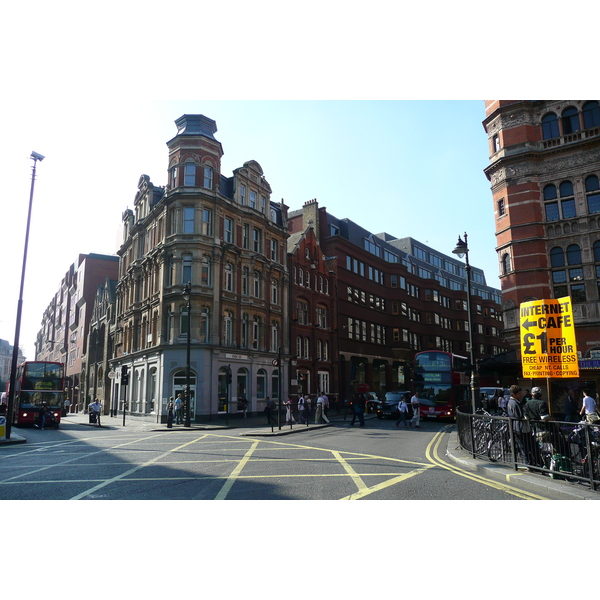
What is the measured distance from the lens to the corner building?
30875 mm

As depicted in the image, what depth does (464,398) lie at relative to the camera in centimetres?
2834

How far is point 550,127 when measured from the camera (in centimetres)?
3133

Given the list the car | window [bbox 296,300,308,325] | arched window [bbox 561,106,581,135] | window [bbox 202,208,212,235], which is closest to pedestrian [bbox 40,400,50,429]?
window [bbox 202,208,212,235]

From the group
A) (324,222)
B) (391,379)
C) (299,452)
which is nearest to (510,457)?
(299,452)

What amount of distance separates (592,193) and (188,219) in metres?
26.5

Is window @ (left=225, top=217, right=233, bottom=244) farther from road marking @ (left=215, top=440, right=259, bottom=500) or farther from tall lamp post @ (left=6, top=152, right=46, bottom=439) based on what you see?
road marking @ (left=215, top=440, right=259, bottom=500)

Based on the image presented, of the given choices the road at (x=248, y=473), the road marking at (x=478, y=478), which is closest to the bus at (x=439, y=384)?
the road at (x=248, y=473)

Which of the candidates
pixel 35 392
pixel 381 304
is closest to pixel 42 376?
pixel 35 392

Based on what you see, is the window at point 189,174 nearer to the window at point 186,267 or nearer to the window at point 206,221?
the window at point 206,221

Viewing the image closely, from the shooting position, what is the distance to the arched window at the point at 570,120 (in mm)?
30438

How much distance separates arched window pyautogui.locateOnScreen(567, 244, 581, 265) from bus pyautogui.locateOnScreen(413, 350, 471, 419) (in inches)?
397

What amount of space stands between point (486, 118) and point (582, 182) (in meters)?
8.38

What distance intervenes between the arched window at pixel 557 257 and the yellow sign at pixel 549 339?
70.9 feet

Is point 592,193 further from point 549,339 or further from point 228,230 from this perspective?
point 228,230
